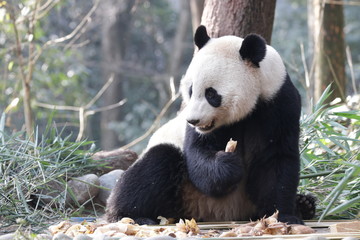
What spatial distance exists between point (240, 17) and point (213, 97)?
189 cm

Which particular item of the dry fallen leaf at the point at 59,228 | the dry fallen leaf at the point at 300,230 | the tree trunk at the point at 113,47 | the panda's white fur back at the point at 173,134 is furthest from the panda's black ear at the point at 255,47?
the tree trunk at the point at 113,47

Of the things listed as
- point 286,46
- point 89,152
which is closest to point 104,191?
point 89,152

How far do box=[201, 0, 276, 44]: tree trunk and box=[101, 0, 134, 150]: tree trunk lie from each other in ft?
39.9

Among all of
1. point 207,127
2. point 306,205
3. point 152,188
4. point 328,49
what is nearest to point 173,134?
point 152,188

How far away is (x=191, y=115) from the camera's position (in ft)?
13.1

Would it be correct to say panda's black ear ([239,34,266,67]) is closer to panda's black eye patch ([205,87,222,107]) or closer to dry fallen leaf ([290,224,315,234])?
panda's black eye patch ([205,87,222,107])

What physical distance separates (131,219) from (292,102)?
135cm

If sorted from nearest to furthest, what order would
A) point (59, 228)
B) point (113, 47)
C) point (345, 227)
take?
point (345, 227) → point (59, 228) → point (113, 47)

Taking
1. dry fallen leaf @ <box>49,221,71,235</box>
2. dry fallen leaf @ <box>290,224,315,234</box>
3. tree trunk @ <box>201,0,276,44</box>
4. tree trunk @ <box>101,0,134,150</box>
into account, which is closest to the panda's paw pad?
dry fallen leaf @ <box>290,224,315,234</box>

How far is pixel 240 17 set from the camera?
575 cm

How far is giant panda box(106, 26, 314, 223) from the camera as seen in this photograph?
4.06 m

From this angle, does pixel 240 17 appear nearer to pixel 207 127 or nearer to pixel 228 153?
pixel 207 127

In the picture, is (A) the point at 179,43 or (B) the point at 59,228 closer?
(B) the point at 59,228

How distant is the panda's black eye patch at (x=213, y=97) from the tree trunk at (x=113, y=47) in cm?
1380
